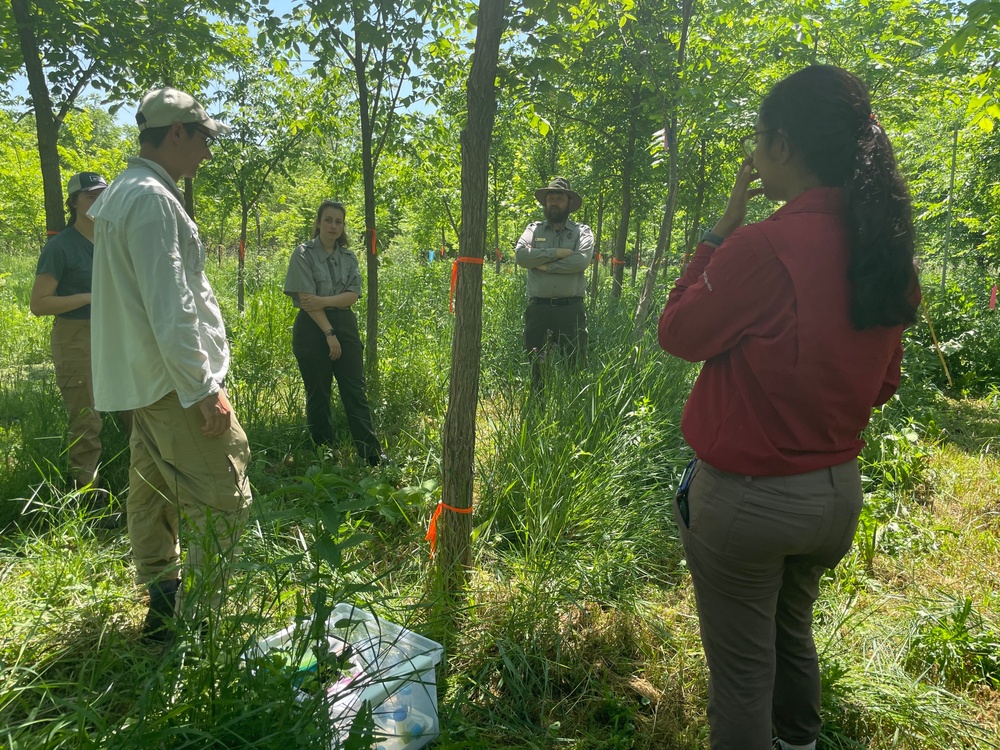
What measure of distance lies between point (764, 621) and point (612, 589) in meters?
1.14

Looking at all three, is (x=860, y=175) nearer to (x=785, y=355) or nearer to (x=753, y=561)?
(x=785, y=355)

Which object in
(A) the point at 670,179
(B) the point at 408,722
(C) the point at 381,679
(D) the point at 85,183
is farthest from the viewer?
(A) the point at 670,179

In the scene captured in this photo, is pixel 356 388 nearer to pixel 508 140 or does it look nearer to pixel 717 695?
pixel 717 695

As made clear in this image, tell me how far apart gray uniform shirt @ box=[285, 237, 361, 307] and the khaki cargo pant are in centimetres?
177

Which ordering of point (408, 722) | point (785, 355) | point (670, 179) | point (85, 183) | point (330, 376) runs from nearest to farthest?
1. point (785, 355)
2. point (408, 722)
3. point (85, 183)
4. point (330, 376)
5. point (670, 179)

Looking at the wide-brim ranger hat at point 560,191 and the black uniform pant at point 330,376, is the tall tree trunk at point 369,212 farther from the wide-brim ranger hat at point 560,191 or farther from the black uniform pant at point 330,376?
the wide-brim ranger hat at point 560,191

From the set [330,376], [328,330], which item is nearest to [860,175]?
[328,330]

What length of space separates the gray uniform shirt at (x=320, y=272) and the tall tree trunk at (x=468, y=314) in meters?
1.89

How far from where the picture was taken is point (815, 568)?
1676mm

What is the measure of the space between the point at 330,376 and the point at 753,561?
3.30 m

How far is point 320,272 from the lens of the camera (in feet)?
13.5

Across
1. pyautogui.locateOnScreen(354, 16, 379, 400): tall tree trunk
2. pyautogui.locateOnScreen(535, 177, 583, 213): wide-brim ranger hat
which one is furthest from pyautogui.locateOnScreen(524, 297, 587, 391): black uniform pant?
pyautogui.locateOnScreen(354, 16, 379, 400): tall tree trunk

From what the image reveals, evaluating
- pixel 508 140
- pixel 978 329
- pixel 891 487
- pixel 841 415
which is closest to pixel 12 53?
pixel 841 415

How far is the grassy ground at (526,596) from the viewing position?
164cm
